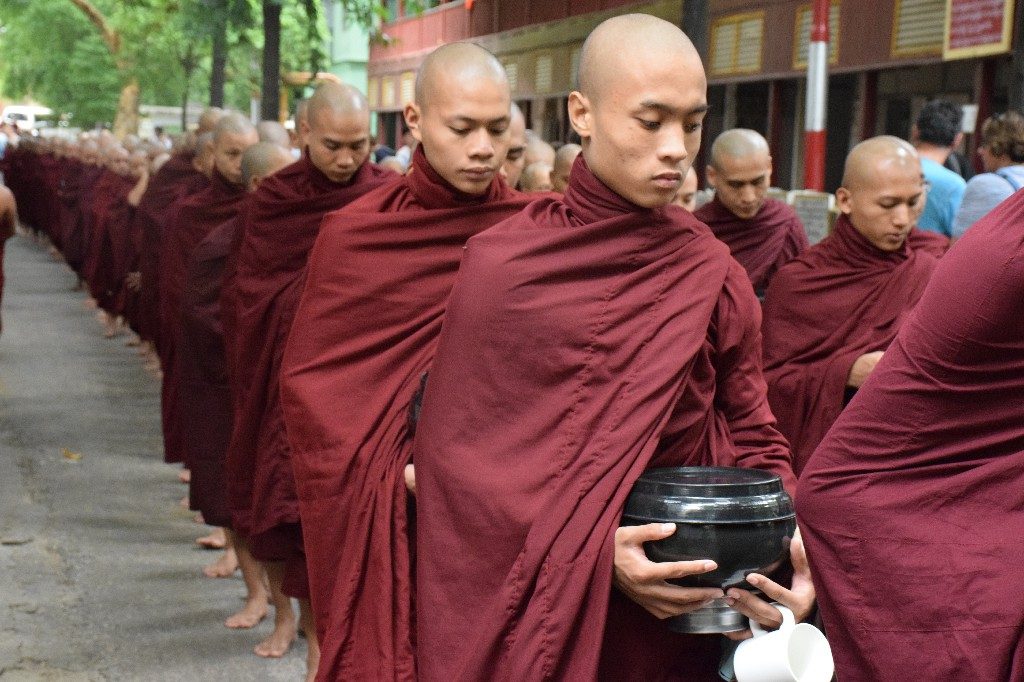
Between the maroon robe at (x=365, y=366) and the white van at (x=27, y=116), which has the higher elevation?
the maroon robe at (x=365, y=366)

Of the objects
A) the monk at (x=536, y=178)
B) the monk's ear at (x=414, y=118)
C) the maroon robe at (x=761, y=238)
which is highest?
the monk's ear at (x=414, y=118)

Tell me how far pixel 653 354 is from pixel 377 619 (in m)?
1.23

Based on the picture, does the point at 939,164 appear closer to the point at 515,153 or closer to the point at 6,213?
the point at 515,153

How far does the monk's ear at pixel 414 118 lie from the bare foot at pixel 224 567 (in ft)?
9.95

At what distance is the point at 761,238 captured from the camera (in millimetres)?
5965

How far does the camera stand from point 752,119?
54.0 feet

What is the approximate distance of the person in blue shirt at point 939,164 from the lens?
6.71 meters

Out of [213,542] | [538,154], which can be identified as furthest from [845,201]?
[213,542]

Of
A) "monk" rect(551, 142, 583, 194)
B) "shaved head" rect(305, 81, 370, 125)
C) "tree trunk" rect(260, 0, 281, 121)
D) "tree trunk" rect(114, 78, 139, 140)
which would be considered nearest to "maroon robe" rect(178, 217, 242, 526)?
"shaved head" rect(305, 81, 370, 125)

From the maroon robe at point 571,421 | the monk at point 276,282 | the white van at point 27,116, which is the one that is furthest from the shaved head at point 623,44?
the white van at point 27,116

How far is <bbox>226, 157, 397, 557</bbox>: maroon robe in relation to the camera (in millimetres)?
5066

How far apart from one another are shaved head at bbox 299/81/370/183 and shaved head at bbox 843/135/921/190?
157 centimetres

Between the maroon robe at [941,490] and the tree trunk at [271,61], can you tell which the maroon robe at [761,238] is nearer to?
the maroon robe at [941,490]

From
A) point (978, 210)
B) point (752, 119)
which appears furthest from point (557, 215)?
point (752, 119)
